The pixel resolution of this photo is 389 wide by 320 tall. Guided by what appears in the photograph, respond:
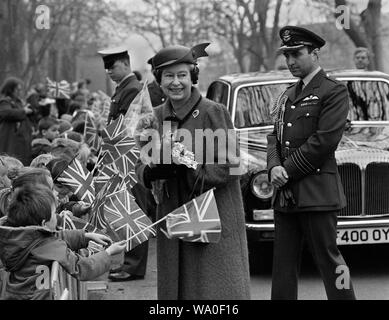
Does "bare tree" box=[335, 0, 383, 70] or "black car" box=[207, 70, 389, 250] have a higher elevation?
"bare tree" box=[335, 0, 383, 70]

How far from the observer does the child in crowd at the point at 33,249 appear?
4.23 metres

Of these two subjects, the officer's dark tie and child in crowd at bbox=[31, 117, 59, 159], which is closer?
the officer's dark tie

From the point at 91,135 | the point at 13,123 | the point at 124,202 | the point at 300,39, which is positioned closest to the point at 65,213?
the point at 124,202

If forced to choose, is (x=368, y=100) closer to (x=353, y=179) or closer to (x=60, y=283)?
(x=353, y=179)

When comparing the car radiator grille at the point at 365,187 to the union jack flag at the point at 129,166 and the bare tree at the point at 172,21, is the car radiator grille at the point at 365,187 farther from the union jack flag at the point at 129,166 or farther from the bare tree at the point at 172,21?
the bare tree at the point at 172,21

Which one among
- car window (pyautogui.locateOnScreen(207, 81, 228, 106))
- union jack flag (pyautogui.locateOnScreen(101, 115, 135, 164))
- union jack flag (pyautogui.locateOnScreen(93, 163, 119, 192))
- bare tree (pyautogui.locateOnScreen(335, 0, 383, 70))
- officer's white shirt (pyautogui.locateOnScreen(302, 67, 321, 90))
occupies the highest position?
bare tree (pyautogui.locateOnScreen(335, 0, 383, 70))

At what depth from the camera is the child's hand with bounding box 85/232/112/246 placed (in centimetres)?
458

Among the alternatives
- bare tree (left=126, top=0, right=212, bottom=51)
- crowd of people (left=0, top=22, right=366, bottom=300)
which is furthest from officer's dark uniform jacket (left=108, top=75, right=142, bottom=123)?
bare tree (left=126, top=0, right=212, bottom=51)

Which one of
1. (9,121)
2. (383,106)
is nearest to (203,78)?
(9,121)

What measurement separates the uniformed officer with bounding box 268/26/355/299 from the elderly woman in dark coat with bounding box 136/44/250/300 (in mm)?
641

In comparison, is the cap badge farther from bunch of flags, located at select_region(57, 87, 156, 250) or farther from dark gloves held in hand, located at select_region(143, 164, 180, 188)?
dark gloves held in hand, located at select_region(143, 164, 180, 188)

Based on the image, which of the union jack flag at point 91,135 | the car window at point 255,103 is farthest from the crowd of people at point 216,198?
the car window at point 255,103

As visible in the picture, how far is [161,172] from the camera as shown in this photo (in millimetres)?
4645

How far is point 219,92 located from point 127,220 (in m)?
4.91
